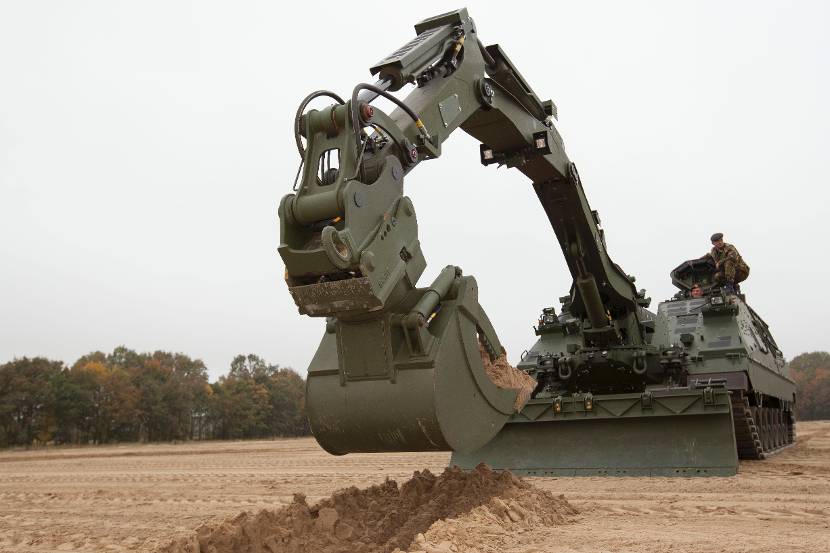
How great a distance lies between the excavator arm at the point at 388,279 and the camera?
4.30 m

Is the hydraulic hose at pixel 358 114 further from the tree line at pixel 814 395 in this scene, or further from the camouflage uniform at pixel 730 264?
the tree line at pixel 814 395

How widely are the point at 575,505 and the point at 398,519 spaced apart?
2251 millimetres

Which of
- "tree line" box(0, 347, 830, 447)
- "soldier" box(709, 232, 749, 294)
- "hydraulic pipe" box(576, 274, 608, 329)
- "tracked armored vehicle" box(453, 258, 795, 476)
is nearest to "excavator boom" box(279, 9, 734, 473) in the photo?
"hydraulic pipe" box(576, 274, 608, 329)

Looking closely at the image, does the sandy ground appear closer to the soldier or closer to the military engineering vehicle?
the military engineering vehicle

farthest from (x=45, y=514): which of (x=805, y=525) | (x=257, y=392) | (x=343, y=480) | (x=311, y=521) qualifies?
(x=257, y=392)

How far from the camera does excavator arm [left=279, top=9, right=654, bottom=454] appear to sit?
430 cm

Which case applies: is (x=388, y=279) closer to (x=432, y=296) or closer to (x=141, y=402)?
(x=432, y=296)

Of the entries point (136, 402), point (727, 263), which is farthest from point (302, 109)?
point (136, 402)

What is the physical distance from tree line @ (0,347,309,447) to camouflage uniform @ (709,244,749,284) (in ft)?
85.4

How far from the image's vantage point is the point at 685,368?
10.0m

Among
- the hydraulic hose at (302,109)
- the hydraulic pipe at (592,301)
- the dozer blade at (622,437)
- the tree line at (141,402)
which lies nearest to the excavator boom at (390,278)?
the hydraulic hose at (302,109)

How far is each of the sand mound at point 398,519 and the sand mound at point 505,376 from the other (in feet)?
2.63

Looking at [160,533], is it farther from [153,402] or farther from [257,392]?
[257,392]

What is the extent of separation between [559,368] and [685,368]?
176 centimetres
